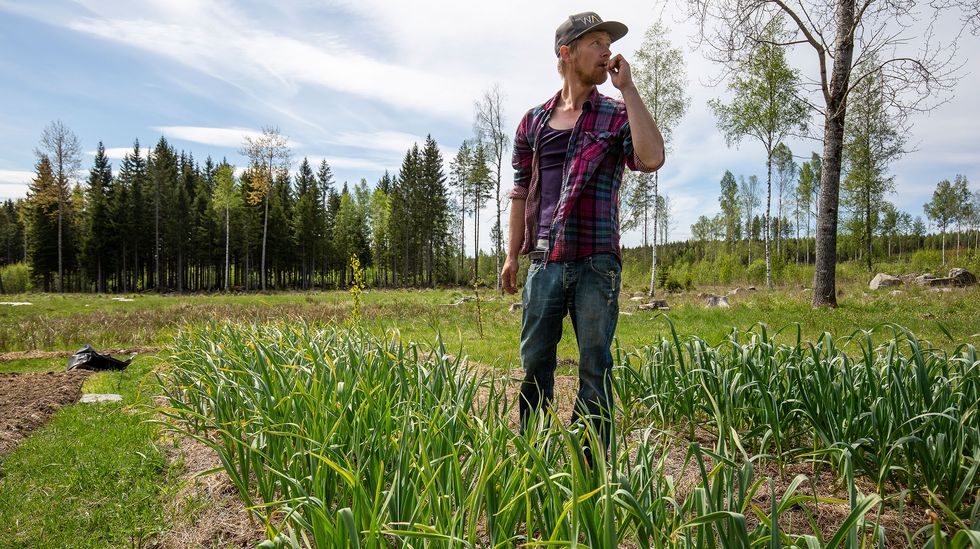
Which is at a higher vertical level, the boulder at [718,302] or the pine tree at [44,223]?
the pine tree at [44,223]

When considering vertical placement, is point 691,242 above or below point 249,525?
above

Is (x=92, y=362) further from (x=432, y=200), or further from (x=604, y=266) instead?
(x=432, y=200)

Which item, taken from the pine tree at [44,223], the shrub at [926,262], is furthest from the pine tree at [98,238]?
the shrub at [926,262]

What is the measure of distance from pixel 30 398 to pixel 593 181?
17.6ft

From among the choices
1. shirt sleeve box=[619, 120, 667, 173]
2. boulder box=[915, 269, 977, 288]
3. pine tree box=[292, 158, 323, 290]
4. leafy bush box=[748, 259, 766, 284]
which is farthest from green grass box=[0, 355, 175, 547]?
pine tree box=[292, 158, 323, 290]

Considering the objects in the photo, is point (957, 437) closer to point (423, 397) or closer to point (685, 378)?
point (685, 378)

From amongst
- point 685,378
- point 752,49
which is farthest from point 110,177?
point 685,378

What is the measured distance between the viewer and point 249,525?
197cm

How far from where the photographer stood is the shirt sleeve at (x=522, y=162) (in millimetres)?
2645

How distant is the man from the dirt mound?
3614 millimetres

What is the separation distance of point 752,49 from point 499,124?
58.8 feet

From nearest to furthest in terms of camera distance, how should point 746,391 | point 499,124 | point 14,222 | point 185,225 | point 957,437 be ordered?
point 957,437 → point 746,391 → point 499,124 → point 185,225 → point 14,222

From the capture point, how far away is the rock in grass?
4.52 meters

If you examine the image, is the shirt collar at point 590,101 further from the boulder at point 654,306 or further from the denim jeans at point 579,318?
the boulder at point 654,306
